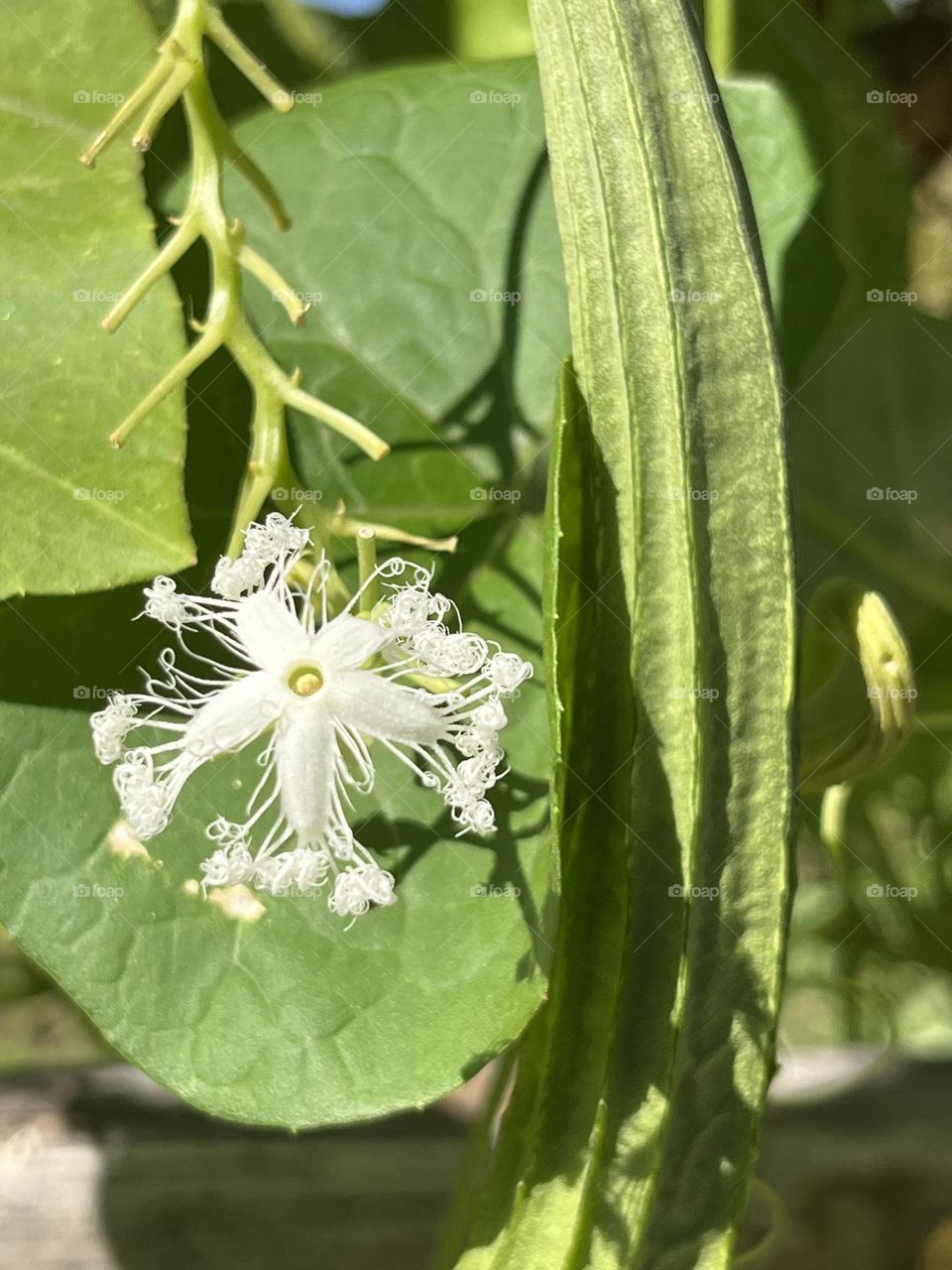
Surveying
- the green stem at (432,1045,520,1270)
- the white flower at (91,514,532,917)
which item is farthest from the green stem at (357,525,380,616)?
the green stem at (432,1045,520,1270)

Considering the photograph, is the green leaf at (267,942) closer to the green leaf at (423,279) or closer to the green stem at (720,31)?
the green leaf at (423,279)

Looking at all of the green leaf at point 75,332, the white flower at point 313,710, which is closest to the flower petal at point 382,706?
the white flower at point 313,710

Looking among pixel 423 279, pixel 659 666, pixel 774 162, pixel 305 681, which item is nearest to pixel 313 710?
pixel 305 681

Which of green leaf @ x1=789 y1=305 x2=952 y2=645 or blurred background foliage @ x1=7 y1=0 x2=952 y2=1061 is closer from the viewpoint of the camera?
blurred background foliage @ x1=7 y1=0 x2=952 y2=1061

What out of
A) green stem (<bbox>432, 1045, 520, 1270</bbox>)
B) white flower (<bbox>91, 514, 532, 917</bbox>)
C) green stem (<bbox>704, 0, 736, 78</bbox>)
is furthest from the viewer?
green stem (<bbox>704, 0, 736, 78</bbox>)

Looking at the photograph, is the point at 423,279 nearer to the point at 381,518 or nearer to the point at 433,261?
the point at 433,261

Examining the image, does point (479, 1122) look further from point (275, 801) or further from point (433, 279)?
point (433, 279)

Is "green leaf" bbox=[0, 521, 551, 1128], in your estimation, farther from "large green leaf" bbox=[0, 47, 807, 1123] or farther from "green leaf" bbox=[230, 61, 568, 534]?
"green leaf" bbox=[230, 61, 568, 534]

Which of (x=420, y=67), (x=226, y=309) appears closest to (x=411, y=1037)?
(x=226, y=309)
